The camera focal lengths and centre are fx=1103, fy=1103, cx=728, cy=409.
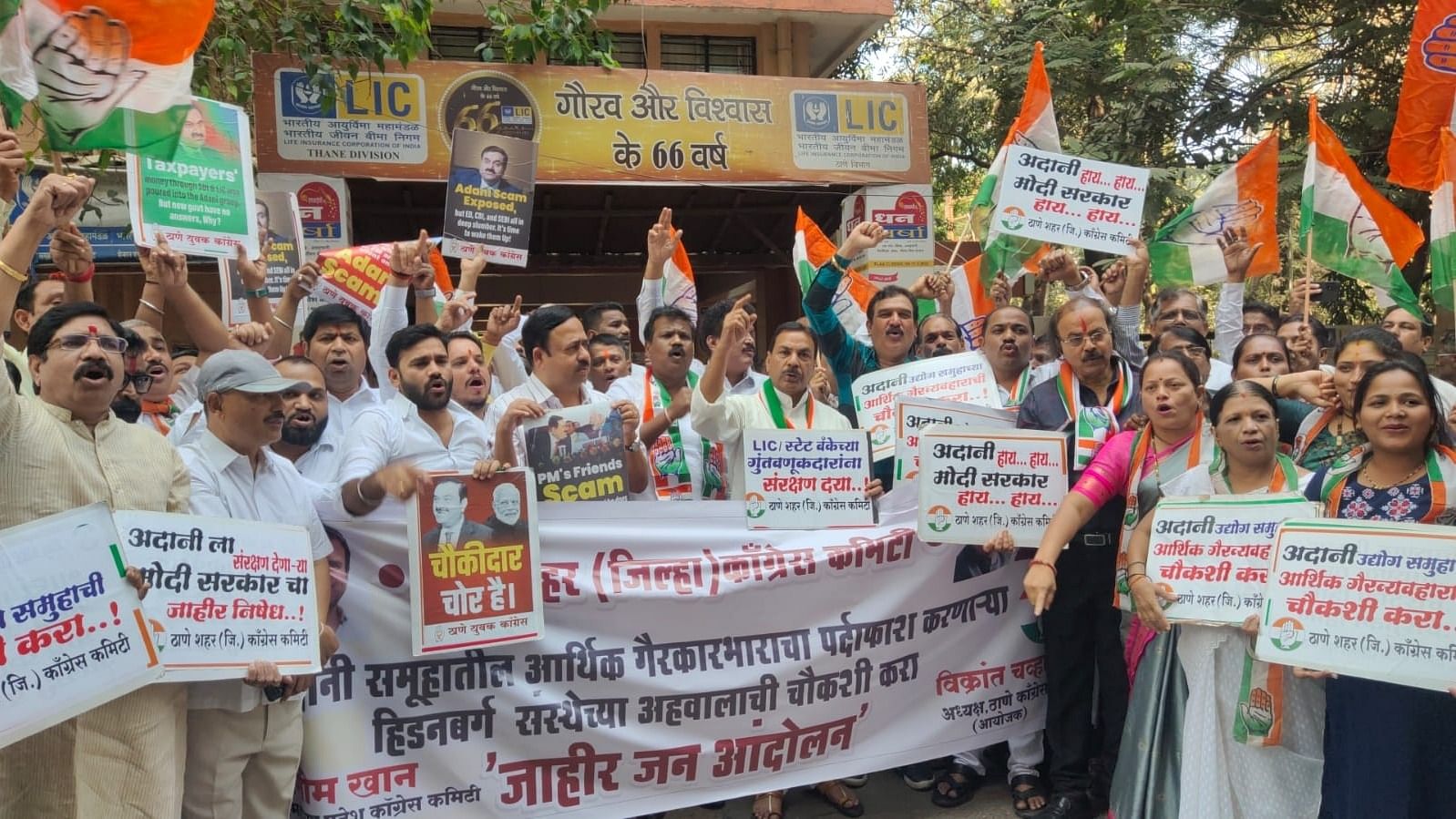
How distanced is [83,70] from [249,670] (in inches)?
92.2

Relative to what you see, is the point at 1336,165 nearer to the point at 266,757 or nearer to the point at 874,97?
the point at 874,97

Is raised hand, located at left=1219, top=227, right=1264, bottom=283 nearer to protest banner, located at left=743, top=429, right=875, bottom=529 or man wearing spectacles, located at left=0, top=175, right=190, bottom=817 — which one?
protest banner, located at left=743, top=429, right=875, bottom=529

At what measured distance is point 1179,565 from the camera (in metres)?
3.56

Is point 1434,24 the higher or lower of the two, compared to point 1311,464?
higher

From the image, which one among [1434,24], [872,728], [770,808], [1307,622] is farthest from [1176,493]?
[1434,24]

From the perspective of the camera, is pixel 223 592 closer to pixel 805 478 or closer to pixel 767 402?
pixel 805 478

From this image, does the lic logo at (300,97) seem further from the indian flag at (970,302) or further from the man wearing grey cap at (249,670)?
the man wearing grey cap at (249,670)

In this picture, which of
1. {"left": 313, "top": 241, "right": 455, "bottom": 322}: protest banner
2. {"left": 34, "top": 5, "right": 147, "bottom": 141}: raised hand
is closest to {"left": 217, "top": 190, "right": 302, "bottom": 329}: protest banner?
{"left": 313, "top": 241, "right": 455, "bottom": 322}: protest banner

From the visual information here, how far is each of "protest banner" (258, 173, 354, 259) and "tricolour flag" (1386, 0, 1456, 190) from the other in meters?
7.43

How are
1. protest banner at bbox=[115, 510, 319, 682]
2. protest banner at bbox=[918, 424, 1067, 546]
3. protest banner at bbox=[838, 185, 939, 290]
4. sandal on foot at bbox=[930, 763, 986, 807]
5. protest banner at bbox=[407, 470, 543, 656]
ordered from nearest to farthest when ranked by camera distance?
protest banner at bbox=[115, 510, 319, 682], protest banner at bbox=[407, 470, 543, 656], protest banner at bbox=[918, 424, 1067, 546], sandal on foot at bbox=[930, 763, 986, 807], protest banner at bbox=[838, 185, 939, 290]

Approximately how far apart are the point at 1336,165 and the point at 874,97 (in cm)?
485

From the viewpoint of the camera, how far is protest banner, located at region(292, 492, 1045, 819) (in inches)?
144

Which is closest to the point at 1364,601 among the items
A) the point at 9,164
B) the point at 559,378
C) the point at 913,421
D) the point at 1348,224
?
the point at 913,421

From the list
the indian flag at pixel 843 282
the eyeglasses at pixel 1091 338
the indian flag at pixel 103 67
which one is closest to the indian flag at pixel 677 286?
the indian flag at pixel 843 282
